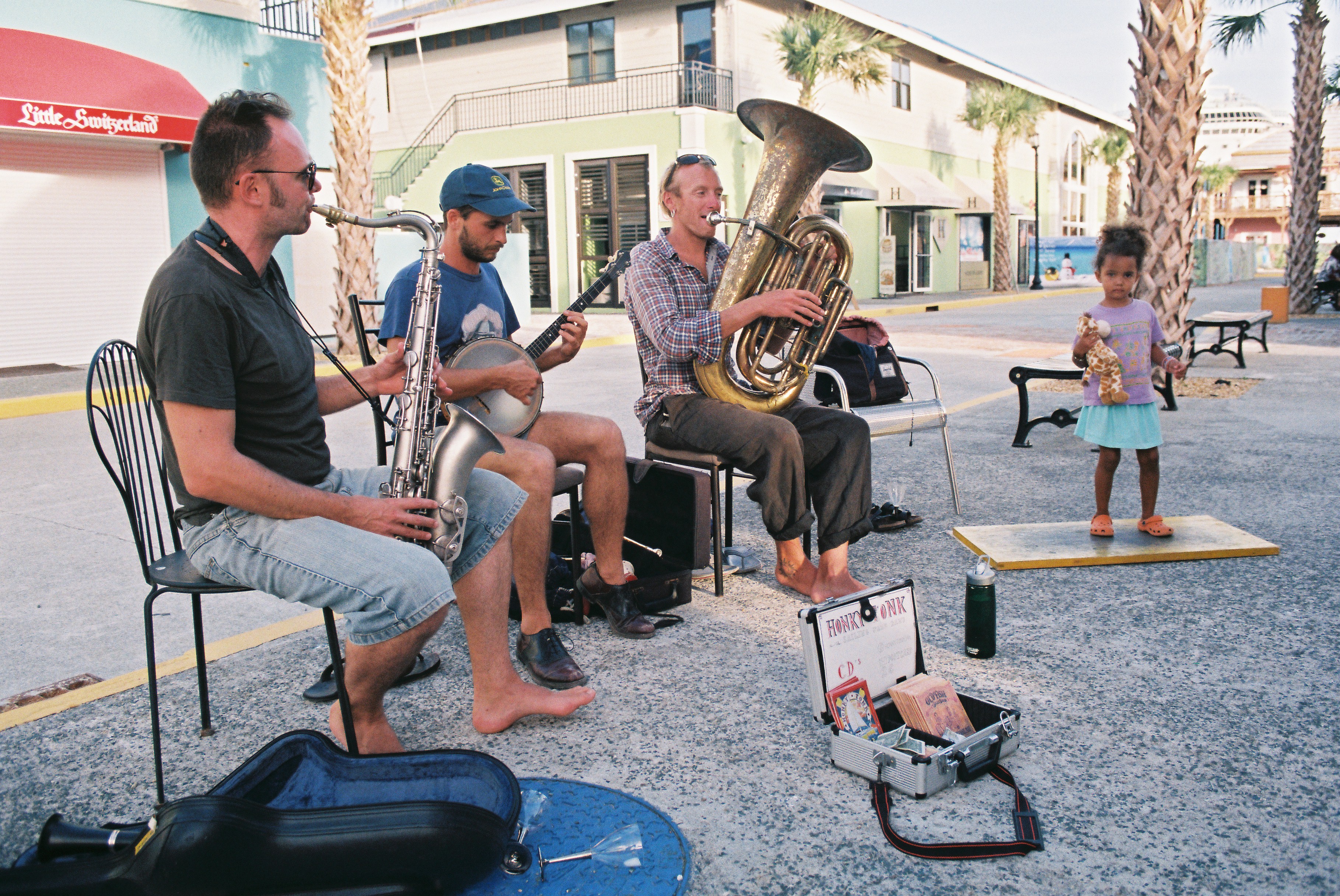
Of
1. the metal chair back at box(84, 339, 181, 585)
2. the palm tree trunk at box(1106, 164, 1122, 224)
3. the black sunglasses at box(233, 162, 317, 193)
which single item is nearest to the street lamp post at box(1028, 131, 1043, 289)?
the palm tree trunk at box(1106, 164, 1122, 224)

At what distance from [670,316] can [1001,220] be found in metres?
34.7

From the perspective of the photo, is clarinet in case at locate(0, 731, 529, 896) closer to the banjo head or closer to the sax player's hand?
the sax player's hand

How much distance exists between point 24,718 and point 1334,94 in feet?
86.8

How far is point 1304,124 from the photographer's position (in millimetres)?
17484

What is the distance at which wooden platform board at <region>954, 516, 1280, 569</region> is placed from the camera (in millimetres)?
4457

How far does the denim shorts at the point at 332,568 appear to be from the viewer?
252 centimetres

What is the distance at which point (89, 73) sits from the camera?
12.8 meters

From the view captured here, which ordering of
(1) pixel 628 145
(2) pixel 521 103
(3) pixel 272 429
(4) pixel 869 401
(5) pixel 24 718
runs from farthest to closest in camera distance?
(2) pixel 521 103, (1) pixel 628 145, (4) pixel 869 401, (5) pixel 24 718, (3) pixel 272 429

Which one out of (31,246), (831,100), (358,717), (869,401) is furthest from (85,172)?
(831,100)

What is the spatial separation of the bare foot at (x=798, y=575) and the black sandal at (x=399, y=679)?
1.48m

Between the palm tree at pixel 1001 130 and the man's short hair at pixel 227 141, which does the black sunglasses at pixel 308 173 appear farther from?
the palm tree at pixel 1001 130

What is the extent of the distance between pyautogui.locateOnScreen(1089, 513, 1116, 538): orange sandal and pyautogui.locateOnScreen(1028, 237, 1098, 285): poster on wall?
4177cm

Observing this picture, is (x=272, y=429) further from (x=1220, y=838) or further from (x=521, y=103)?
(x=521, y=103)

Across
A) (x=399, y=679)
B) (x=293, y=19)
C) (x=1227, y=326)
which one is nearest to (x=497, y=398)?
(x=399, y=679)
